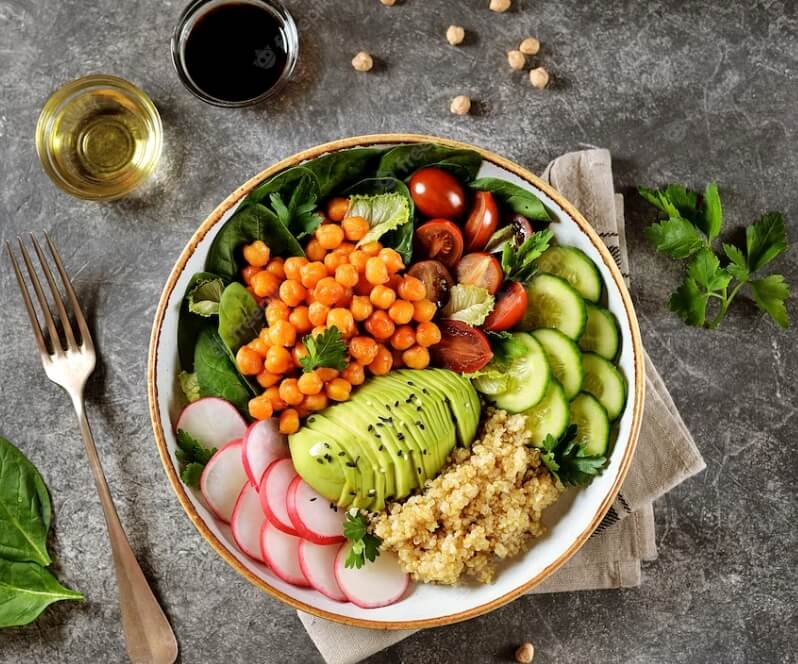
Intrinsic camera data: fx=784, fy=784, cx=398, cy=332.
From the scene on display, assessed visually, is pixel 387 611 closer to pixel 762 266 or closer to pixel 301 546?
pixel 301 546

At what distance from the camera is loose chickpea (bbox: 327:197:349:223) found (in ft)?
7.26

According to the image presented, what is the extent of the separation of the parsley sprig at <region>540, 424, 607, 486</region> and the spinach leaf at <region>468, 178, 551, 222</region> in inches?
23.4

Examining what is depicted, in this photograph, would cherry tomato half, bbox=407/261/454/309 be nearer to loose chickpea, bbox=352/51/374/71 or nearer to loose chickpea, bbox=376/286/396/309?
loose chickpea, bbox=376/286/396/309

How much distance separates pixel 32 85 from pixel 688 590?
264cm

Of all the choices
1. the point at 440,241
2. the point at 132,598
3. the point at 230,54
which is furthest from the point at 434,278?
the point at 132,598

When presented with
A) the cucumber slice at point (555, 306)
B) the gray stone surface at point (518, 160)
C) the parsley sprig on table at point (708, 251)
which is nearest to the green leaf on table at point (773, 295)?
the parsley sprig on table at point (708, 251)

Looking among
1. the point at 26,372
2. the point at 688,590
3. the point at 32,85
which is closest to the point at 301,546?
the point at 26,372

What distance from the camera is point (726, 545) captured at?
252 cm

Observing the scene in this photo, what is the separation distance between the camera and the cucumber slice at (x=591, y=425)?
84.4 inches

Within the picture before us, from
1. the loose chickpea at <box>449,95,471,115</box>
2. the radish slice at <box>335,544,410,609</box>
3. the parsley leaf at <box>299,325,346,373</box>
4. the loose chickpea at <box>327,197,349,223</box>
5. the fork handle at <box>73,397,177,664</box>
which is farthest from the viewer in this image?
the loose chickpea at <box>449,95,471,115</box>

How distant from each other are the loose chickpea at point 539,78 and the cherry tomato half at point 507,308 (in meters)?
0.74

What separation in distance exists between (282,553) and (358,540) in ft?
0.80

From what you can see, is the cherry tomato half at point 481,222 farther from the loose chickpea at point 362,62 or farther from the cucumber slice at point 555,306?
the loose chickpea at point 362,62

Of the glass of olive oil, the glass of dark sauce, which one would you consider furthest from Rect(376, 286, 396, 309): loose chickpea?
the glass of olive oil
